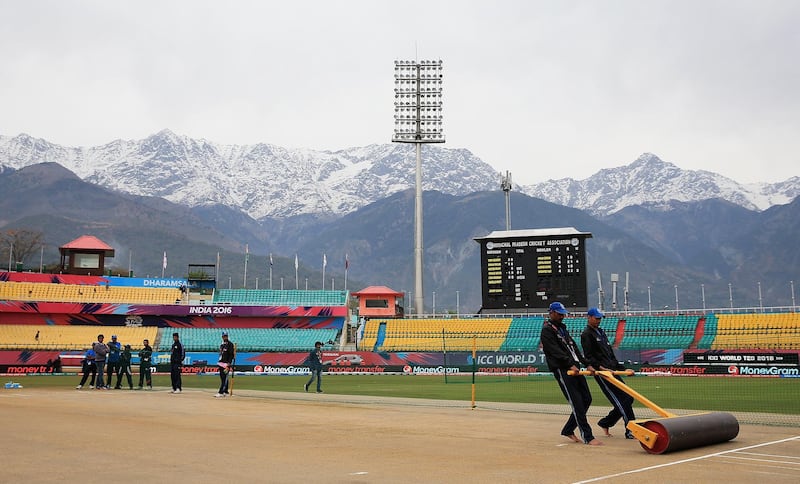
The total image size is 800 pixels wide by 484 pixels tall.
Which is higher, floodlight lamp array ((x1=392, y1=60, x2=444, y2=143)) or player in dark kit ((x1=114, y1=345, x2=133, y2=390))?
floodlight lamp array ((x1=392, y1=60, x2=444, y2=143))

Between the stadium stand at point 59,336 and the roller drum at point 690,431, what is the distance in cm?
5566

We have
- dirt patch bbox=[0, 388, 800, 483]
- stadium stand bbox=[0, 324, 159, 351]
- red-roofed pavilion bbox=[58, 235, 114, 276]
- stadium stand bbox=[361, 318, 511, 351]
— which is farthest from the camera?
red-roofed pavilion bbox=[58, 235, 114, 276]

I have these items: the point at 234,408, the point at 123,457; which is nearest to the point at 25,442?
the point at 123,457

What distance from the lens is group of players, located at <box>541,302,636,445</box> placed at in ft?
36.3

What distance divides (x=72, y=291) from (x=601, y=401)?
58537 millimetres

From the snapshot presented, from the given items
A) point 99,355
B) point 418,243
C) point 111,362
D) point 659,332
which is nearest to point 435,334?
point 418,243

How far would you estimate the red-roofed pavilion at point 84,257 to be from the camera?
7312 cm

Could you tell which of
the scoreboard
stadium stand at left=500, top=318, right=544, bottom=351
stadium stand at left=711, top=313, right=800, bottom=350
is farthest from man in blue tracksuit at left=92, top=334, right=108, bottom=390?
stadium stand at left=711, top=313, right=800, bottom=350

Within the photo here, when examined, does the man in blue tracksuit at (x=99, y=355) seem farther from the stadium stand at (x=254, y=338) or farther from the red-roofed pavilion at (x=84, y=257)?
the red-roofed pavilion at (x=84, y=257)

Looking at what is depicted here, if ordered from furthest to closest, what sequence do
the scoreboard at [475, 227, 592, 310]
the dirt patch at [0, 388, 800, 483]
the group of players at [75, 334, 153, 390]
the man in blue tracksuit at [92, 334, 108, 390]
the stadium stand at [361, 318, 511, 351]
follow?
the stadium stand at [361, 318, 511, 351] < the scoreboard at [475, 227, 592, 310] < the group of players at [75, 334, 153, 390] < the man in blue tracksuit at [92, 334, 108, 390] < the dirt patch at [0, 388, 800, 483]

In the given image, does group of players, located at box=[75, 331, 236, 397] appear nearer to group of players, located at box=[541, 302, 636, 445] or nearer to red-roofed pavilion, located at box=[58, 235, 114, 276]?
group of players, located at box=[541, 302, 636, 445]

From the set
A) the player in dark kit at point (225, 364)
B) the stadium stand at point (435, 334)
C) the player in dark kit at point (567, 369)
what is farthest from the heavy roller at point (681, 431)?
the stadium stand at point (435, 334)

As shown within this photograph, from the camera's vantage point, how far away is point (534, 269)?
49.0m

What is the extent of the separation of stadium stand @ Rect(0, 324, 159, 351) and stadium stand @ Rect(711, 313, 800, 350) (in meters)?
46.6
